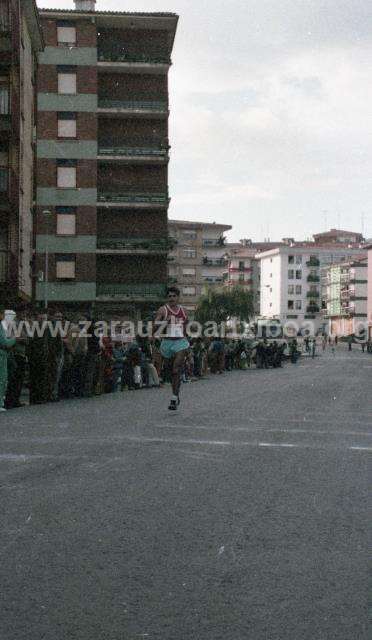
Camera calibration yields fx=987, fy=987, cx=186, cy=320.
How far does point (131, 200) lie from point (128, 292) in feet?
16.7

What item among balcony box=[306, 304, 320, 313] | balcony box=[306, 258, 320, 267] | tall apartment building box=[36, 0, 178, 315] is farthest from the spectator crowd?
balcony box=[306, 304, 320, 313]

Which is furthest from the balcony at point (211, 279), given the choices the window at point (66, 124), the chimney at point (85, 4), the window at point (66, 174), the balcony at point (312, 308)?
the window at point (66, 124)

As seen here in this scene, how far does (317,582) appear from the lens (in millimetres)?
4395

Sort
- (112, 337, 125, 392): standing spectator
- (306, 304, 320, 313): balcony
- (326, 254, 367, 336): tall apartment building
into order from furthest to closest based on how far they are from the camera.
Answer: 1. (306, 304, 320, 313): balcony
2. (326, 254, 367, 336): tall apartment building
3. (112, 337, 125, 392): standing spectator

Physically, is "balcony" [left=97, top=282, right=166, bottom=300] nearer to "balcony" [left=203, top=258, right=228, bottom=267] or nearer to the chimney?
the chimney

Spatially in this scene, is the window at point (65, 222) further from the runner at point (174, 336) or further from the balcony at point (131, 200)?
the runner at point (174, 336)

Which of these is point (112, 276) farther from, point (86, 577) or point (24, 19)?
point (86, 577)

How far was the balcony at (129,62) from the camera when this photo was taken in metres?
54.6

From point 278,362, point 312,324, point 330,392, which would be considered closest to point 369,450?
point 330,392

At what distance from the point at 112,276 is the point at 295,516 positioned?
1964 inches

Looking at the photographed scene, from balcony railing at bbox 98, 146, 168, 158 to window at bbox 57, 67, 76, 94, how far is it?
370cm

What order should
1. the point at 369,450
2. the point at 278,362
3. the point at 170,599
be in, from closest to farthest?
the point at 170,599, the point at 369,450, the point at 278,362

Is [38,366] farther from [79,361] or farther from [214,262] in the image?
[214,262]

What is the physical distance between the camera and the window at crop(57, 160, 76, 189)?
178 ft
